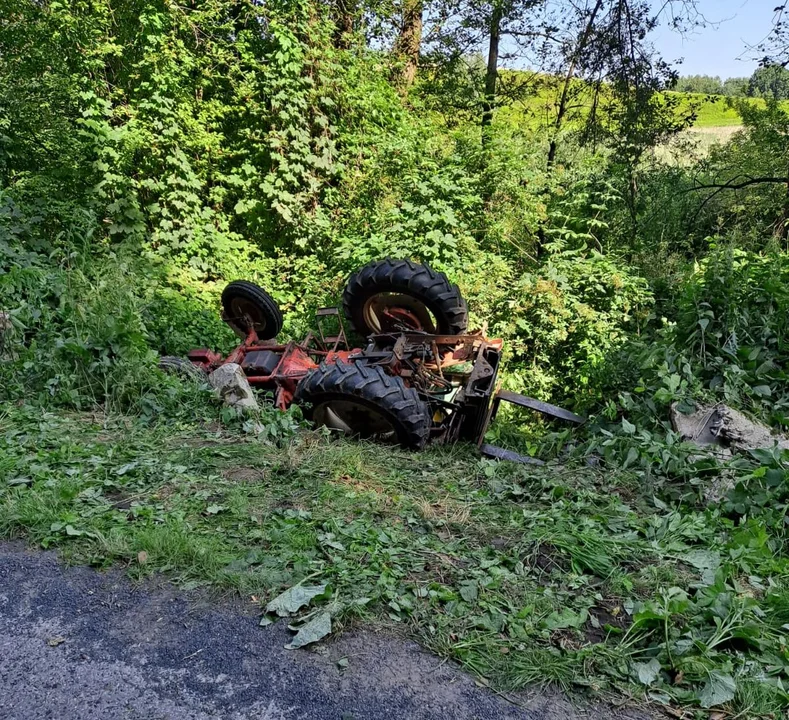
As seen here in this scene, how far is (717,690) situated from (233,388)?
3949 mm

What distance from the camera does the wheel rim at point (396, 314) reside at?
21.4 ft

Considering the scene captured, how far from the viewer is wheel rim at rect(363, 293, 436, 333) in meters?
6.51

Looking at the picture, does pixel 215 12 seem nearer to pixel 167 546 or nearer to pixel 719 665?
pixel 167 546

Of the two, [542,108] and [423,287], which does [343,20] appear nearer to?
[542,108]

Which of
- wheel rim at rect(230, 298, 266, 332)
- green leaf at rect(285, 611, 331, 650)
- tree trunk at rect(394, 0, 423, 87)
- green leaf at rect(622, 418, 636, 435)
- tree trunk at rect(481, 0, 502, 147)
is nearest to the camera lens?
green leaf at rect(285, 611, 331, 650)

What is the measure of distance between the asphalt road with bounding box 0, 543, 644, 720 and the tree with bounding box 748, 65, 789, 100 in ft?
32.7

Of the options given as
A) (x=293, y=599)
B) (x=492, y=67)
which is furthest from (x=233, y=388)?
(x=492, y=67)

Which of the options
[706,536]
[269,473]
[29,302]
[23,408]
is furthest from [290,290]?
[706,536]

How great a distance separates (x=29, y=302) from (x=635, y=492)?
5394 mm

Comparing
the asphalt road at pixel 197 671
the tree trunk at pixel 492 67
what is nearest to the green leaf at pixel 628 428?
the asphalt road at pixel 197 671

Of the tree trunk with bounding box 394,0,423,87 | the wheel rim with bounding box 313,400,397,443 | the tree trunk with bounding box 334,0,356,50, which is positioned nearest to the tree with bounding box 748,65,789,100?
the tree trunk with bounding box 394,0,423,87

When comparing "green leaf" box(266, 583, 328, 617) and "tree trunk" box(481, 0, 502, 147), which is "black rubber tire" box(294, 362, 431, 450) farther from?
"tree trunk" box(481, 0, 502, 147)

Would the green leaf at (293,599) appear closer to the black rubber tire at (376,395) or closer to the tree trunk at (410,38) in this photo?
the black rubber tire at (376,395)

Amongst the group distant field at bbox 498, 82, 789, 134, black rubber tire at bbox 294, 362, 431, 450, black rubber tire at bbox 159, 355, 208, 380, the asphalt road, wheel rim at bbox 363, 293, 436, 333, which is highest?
distant field at bbox 498, 82, 789, 134
